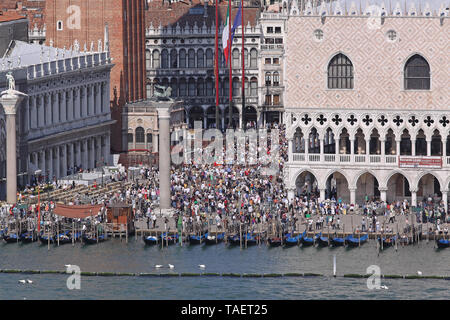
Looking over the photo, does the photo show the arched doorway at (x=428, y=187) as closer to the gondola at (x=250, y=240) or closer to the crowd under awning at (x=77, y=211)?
the gondola at (x=250, y=240)

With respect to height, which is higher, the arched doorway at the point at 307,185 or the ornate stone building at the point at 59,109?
the ornate stone building at the point at 59,109

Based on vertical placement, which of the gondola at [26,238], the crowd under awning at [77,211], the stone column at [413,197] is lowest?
the gondola at [26,238]

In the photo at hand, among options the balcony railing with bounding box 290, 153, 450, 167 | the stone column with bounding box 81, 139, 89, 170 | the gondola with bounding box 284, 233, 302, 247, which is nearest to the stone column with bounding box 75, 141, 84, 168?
the stone column with bounding box 81, 139, 89, 170

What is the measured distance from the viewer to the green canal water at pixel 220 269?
11744 cm

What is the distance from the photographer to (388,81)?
465ft

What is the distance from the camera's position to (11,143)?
14325 centimetres

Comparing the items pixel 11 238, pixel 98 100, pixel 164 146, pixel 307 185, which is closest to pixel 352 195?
pixel 307 185

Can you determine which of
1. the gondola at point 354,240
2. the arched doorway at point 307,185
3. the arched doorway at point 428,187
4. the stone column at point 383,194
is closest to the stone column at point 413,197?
the arched doorway at point 428,187

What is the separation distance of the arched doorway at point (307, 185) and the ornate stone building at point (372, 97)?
0.39 meters

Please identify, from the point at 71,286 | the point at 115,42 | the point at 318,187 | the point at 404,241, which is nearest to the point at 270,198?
the point at 318,187

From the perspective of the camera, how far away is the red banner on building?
141m
